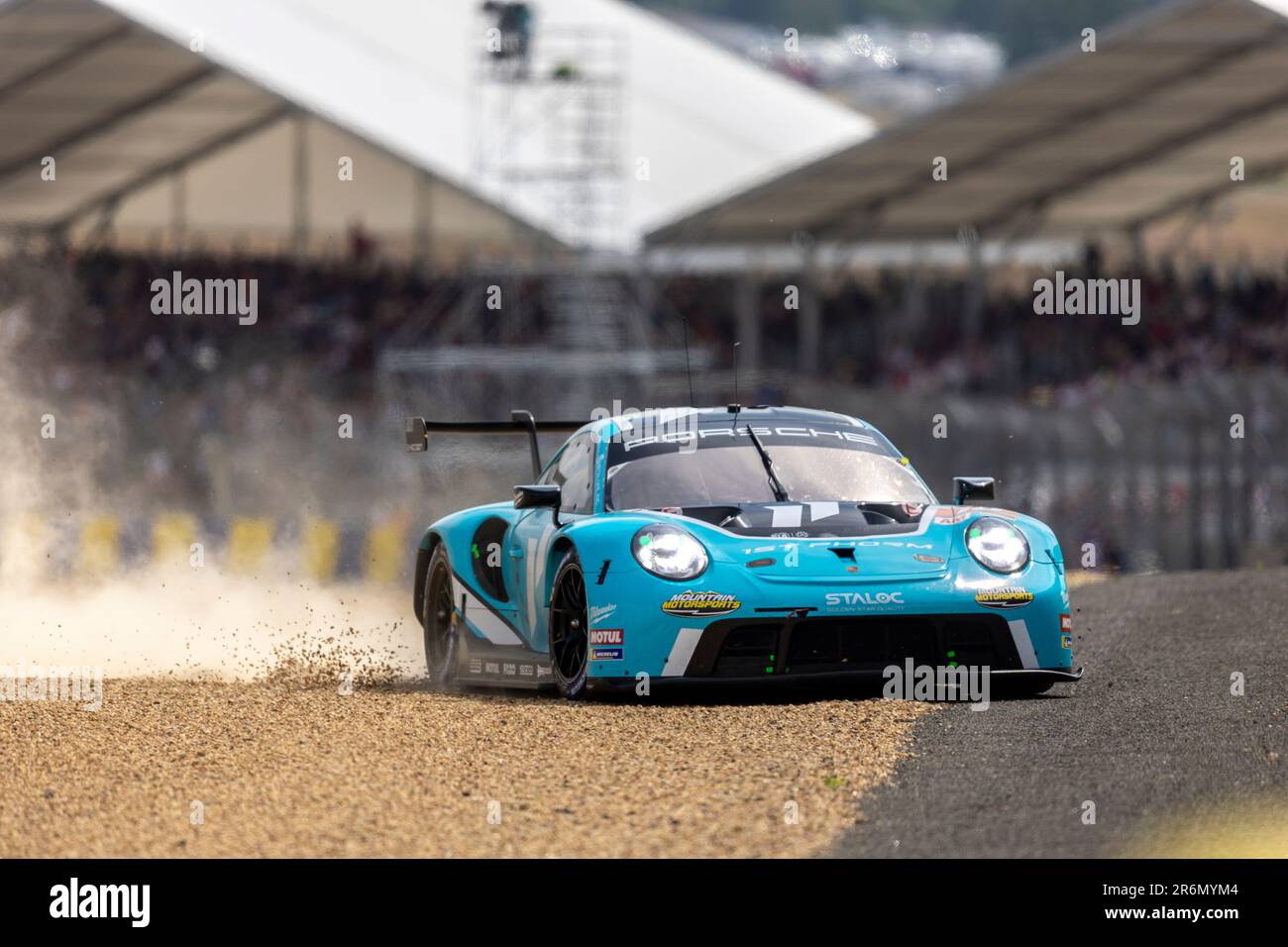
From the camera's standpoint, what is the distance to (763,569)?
8641 millimetres

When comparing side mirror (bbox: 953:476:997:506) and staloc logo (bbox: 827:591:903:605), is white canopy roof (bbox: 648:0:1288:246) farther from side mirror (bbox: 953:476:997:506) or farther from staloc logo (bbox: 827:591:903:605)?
staloc logo (bbox: 827:591:903:605)

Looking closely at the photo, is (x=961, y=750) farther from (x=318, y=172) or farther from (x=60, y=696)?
(x=318, y=172)

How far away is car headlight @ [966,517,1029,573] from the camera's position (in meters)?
8.88

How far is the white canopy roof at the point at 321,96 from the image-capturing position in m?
29.0

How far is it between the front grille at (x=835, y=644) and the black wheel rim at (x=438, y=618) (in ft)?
9.21

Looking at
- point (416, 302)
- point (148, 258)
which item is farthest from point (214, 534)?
point (148, 258)

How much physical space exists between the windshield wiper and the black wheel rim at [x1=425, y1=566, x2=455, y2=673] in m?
2.00

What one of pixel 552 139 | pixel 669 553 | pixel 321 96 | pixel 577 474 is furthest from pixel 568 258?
pixel 669 553

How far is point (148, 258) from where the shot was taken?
115 feet

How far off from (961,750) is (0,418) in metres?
17.1

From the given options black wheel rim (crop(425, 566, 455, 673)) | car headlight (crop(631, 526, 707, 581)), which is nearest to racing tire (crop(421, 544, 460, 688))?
black wheel rim (crop(425, 566, 455, 673))
